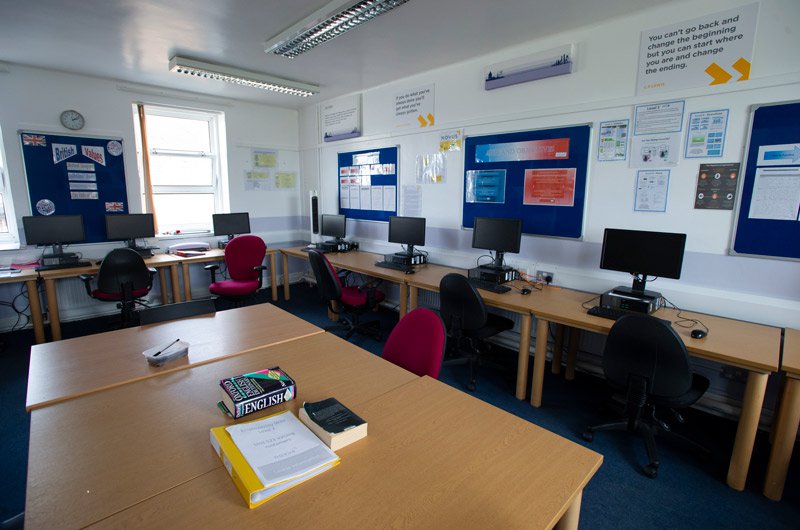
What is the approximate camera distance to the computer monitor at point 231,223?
209 inches

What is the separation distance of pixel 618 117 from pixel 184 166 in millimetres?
5198

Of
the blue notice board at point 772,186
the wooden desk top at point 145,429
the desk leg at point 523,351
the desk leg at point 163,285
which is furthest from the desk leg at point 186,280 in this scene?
the blue notice board at point 772,186

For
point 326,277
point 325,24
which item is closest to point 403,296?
point 326,277

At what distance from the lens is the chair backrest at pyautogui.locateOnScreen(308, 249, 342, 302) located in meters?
3.78

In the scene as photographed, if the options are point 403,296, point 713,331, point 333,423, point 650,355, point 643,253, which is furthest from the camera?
point 403,296

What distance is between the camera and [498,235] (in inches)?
137

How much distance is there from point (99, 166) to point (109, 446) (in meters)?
4.54

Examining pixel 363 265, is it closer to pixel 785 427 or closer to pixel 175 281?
pixel 175 281

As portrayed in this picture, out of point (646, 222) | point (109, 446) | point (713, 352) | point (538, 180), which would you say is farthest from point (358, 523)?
point (538, 180)

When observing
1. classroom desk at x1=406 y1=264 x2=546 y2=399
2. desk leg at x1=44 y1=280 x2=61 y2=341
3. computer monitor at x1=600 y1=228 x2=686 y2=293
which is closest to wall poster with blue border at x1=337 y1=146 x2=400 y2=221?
classroom desk at x1=406 y1=264 x2=546 y2=399

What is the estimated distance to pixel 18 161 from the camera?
4.12 m

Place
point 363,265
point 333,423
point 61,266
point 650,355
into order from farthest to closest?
point 363,265
point 61,266
point 650,355
point 333,423

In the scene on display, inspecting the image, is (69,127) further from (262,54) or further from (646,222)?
Result: (646,222)

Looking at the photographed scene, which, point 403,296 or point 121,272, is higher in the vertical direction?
point 121,272
